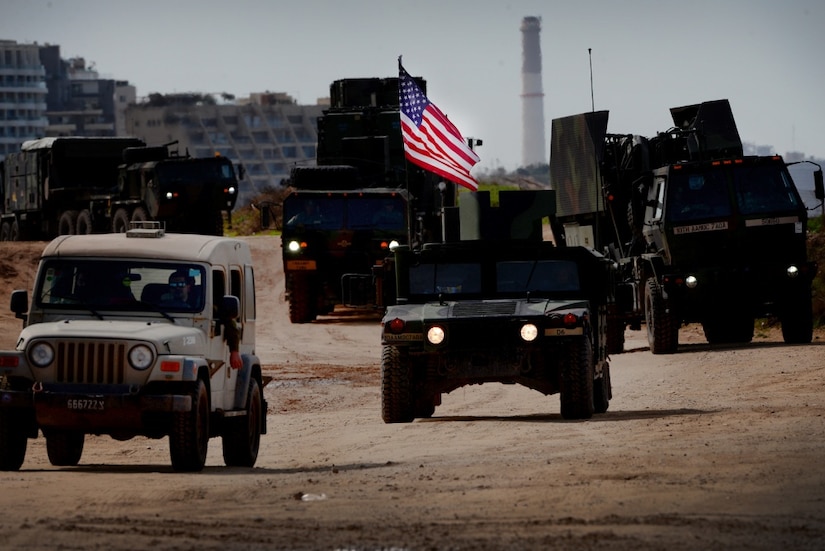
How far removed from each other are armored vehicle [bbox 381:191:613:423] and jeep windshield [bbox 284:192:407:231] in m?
13.7

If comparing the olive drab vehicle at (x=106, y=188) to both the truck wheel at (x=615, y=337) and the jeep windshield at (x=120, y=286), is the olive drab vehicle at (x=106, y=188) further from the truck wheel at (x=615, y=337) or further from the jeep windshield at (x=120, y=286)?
the jeep windshield at (x=120, y=286)

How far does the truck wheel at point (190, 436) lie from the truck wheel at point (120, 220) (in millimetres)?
28808

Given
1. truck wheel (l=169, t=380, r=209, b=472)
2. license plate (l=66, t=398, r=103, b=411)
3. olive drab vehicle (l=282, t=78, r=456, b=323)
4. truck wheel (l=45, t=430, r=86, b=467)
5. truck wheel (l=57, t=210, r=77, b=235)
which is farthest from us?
truck wheel (l=57, t=210, r=77, b=235)

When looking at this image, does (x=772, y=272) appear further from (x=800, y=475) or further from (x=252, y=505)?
(x=252, y=505)

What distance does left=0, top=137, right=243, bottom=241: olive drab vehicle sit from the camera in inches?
1545

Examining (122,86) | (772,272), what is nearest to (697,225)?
(772,272)

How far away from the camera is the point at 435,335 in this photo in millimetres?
14812

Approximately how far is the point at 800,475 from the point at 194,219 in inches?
1229

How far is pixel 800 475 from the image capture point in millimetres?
10258

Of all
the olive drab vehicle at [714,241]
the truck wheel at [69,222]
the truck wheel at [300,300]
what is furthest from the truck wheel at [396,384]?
the truck wheel at [69,222]

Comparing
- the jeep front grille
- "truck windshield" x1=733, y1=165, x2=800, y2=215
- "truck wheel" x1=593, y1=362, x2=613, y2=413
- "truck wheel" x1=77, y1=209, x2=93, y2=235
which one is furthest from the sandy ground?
"truck wheel" x1=77, y1=209, x2=93, y2=235

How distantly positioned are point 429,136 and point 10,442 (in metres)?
11.2

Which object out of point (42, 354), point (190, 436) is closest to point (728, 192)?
point (190, 436)

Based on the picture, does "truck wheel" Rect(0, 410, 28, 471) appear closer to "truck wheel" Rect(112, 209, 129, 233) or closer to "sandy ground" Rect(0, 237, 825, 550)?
"sandy ground" Rect(0, 237, 825, 550)
